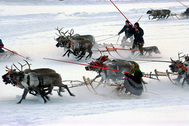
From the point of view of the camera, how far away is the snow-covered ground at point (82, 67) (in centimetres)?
460

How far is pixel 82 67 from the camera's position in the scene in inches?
370

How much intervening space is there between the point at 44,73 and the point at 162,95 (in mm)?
2222

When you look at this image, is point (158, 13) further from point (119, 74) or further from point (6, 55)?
point (119, 74)

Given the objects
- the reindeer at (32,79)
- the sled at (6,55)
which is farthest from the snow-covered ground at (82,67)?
the reindeer at (32,79)

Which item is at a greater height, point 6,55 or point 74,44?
point 74,44

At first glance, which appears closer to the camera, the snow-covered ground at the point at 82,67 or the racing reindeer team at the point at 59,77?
the snow-covered ground at the point at 82,67

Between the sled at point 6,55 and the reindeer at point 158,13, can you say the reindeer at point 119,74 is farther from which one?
the reindeer at point 158,13

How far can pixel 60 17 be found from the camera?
18.9 metres

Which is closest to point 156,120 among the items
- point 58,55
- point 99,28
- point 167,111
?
point 167,111

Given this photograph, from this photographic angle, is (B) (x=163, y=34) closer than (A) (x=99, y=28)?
Yes

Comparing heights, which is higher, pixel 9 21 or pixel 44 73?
pixel 9 21

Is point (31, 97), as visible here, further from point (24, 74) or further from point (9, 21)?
point (9, 21)

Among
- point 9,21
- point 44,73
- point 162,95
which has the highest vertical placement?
point 9,21

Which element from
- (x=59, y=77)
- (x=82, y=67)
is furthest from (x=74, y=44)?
(x=59, y=77)
